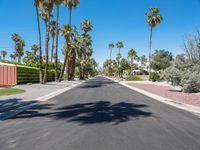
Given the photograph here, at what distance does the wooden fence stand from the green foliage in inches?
768

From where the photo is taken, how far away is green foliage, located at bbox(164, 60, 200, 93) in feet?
87.8

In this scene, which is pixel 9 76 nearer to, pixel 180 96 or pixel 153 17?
pixel 180 96

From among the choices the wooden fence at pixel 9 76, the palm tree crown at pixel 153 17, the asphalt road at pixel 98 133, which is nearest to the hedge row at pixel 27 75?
the wooden fence at pixel 9 76

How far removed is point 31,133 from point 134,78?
7042cm

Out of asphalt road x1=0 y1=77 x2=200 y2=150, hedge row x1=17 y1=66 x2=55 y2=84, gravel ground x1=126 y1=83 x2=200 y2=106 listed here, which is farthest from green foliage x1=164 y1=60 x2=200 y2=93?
hedge row x1=17 y1=66 x2=55 y2=84

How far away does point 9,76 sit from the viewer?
114 feet

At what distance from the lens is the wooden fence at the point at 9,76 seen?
34.6 m

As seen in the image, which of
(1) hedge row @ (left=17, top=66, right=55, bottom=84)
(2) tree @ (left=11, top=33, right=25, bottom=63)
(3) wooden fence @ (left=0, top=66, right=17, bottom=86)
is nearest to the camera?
(3) wooden fence @ (left=0, top=66, right=17, bottom=86)

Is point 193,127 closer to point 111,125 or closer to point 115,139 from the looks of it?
point 111,125

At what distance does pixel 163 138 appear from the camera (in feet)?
24.9

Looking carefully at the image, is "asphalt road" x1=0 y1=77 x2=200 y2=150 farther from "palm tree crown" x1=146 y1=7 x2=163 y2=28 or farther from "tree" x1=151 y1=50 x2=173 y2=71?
"tree" x1=151 y1=50 x2=173 y2=71

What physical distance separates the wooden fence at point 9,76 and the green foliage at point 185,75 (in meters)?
19.5

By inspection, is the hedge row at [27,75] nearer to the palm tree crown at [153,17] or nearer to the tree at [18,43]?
the palm tree crown at [153,17]

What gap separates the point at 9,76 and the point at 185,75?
22359mm
